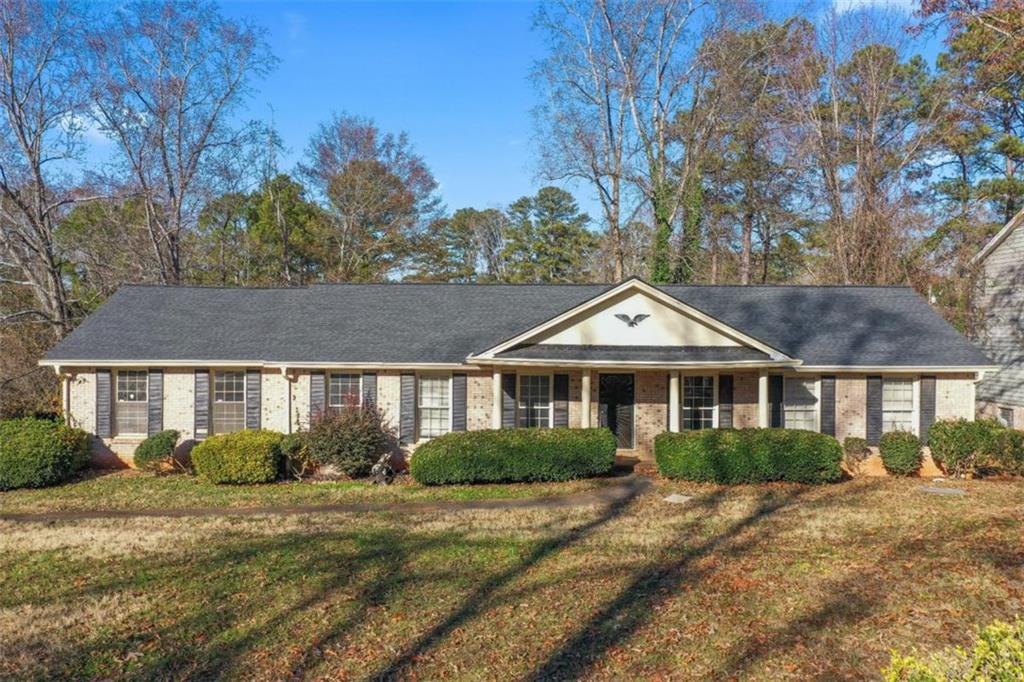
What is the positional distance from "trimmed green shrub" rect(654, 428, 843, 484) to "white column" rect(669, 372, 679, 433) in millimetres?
1411

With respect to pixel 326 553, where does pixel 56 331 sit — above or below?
above

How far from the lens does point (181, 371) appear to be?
17.1 meters

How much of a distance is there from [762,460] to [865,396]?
4.06 metres

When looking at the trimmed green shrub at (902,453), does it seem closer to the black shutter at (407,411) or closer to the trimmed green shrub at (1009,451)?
the trimmed green shrub at (1009,451)

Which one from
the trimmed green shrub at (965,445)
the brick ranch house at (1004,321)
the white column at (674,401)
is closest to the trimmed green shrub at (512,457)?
the white column at (674,401)

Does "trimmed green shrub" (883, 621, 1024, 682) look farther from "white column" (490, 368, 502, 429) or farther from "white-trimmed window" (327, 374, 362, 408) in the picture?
"white-trimmed window" (327, 374, 362, 408)

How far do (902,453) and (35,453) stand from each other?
20.0m

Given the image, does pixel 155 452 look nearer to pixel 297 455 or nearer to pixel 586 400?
pixel 297 455

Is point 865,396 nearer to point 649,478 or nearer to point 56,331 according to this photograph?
point 649,478

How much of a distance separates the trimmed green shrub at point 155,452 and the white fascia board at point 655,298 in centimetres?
793

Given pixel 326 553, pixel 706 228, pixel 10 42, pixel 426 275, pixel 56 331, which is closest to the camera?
pixel 326 553

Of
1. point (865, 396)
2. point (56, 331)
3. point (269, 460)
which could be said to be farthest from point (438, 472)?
point (56, 331)

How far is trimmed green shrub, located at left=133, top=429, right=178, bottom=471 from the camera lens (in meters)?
16.3

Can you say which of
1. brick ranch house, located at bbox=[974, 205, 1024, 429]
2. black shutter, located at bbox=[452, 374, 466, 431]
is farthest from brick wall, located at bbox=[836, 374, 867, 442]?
black shutter, located at bbox=[452, 374, 466, 431]
